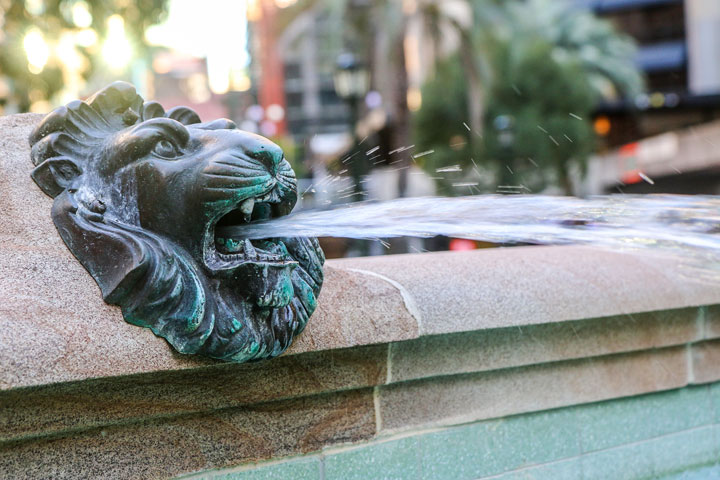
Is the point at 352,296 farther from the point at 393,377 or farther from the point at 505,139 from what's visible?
the point at 505,139

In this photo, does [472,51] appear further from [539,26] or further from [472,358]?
[472,358]

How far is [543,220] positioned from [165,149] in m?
1.25

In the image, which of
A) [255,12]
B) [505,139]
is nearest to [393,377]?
[505,139]

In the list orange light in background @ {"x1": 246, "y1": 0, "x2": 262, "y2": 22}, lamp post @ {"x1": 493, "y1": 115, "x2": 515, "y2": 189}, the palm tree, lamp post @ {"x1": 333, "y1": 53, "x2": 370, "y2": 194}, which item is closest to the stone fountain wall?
lamp post @ {"x1": 333, "y1": 53, "x2": 370, "y2": 194}

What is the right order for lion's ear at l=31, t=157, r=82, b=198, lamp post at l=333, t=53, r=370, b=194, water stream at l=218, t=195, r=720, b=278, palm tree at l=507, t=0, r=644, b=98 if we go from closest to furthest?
lion's ear at l=31, t=157, r=82, b=198, water stream at l=218, t=195, r=720, b=278, lamp post at l=333, t=53, r=370, b=194, palm tree at l=507, t=0, r=644, b=98

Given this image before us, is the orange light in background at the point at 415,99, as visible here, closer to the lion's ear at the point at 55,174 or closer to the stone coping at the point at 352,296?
the stone coping at the point at 352,296

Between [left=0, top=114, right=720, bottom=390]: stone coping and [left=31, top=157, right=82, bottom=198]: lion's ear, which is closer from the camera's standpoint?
[left=0, top=114, right=720, bottom=390]: stone coping

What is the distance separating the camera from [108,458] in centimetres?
197

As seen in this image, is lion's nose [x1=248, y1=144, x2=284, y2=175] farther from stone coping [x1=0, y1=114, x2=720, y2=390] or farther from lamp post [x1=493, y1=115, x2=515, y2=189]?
lamp post [x1=493, y1=115, x2=515, y2=189]

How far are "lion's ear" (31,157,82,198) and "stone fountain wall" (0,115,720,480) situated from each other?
39 mm

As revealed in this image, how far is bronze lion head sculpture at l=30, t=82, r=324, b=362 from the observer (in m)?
1.82

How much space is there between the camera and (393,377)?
239 cm

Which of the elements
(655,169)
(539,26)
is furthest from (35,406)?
(539,26)

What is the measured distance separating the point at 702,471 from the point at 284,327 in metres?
2.00
